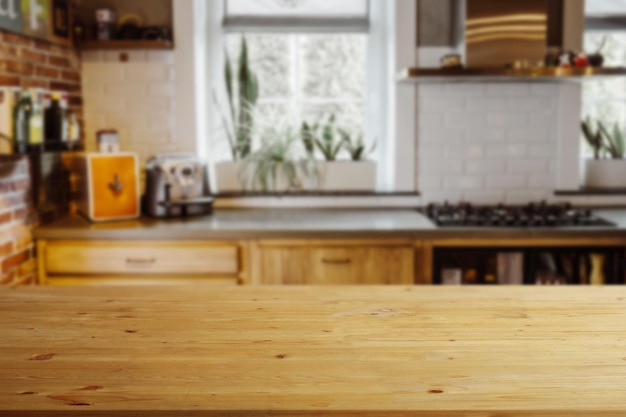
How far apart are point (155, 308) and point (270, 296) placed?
0.98 feet

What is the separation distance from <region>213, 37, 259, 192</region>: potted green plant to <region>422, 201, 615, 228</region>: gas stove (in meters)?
1.12

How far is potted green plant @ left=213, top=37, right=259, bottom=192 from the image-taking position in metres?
4.16

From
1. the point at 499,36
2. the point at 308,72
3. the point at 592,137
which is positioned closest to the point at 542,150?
the point at 592,137

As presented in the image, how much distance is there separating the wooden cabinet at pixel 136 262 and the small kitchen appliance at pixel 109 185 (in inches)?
10.3

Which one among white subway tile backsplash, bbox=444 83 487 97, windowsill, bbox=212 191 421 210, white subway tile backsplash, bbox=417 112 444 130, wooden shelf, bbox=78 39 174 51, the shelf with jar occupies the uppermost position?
the shelf with jar

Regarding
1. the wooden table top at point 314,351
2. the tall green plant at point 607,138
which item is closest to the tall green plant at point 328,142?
the tall green plant at point 607,138

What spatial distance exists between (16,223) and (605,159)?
3.27 m

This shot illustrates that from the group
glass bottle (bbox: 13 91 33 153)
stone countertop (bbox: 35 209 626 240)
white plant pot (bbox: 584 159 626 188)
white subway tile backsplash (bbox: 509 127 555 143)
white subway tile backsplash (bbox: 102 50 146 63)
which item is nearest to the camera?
glass bottle (bbox: 13 91 33 153)

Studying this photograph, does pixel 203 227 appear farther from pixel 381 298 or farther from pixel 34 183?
pixel 381 298

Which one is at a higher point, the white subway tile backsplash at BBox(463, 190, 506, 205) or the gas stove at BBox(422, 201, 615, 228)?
the white subway tile backsplash at BBox(463, 190, 506, 205)

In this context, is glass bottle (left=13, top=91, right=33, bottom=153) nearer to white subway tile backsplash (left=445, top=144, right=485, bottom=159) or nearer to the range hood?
the range hood

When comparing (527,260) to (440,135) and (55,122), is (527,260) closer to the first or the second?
(440,135)

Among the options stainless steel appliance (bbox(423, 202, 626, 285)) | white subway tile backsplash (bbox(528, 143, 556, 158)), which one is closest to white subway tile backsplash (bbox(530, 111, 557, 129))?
white subway tile backsplash (bbox(528, 143, 556, 158))

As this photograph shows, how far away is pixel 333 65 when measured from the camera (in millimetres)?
4301
